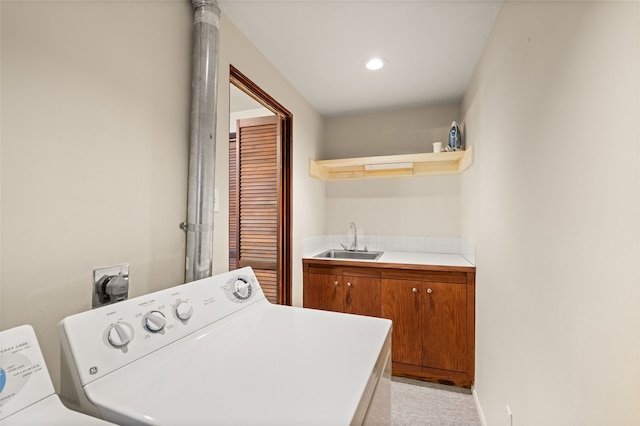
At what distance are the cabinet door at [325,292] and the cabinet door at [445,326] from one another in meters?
0.67

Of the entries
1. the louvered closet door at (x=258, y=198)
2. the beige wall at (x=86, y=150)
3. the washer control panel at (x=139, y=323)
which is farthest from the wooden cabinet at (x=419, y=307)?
the beige wall at (x=86, y=150)

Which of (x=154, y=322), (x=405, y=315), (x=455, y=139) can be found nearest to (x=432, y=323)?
(x=405, y=315)

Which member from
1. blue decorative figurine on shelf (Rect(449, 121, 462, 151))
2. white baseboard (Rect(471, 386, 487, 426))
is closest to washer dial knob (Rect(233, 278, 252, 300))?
white baseboard (Rect(471, 386, 487, 426))

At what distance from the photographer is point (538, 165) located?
3.28ft

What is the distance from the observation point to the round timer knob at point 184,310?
3.15ft

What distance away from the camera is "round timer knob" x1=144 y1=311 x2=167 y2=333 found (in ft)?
2.84

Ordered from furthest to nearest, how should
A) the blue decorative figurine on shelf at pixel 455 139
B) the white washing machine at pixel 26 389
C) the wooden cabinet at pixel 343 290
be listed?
the blue decorative figurine on shelf at pixel 455 139, the wooden cabinet at pixel 343 290, the white washing machine at pixel 26 389

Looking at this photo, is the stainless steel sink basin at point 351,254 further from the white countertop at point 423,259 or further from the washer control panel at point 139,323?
the washer control panel at point 139,323

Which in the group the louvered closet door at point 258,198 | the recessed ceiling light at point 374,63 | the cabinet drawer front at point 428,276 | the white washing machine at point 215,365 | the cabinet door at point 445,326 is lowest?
the cabinet door at point 445,326

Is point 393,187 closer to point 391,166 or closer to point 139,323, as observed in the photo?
point 391,166

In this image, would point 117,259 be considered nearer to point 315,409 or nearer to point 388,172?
point 315,409

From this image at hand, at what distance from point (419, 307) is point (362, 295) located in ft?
1.45

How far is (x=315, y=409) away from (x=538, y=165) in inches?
41.1

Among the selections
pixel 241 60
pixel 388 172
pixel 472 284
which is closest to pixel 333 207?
pixel 388 172
